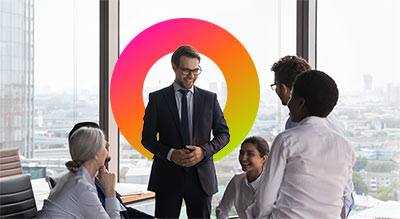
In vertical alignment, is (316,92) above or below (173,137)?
above

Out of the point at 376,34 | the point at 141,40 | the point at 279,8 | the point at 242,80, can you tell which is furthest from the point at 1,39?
A: the point at 376,34

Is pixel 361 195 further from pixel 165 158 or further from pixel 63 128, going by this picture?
pixel 63 128

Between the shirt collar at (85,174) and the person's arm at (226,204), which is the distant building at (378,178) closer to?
the person's arm at (226,204)

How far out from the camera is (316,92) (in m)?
1.90

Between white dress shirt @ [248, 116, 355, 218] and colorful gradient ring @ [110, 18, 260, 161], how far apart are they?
2.02 meters

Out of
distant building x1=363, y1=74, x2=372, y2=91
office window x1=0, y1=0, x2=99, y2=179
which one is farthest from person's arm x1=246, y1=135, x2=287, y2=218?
office window x1=0, y1=0, x2=99, y2=179

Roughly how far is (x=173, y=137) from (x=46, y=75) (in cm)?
197

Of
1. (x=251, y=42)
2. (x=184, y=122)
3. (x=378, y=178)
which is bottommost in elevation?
(x=378, y=178)

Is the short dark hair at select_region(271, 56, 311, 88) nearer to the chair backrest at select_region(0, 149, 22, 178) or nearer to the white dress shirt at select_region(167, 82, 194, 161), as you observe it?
the white dress shirt at select_region(167, 82, 194, 161)

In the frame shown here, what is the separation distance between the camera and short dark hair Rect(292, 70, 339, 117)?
6.24 feet

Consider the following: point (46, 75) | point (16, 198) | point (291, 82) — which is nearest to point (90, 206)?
point (16, 198)

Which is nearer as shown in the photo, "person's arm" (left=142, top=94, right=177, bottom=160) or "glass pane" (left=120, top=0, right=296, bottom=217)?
"person's arm" (left=142, top=94, right=177, bottom=160)

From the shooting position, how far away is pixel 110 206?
252cm

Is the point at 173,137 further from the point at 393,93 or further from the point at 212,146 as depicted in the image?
the point at 393,93
